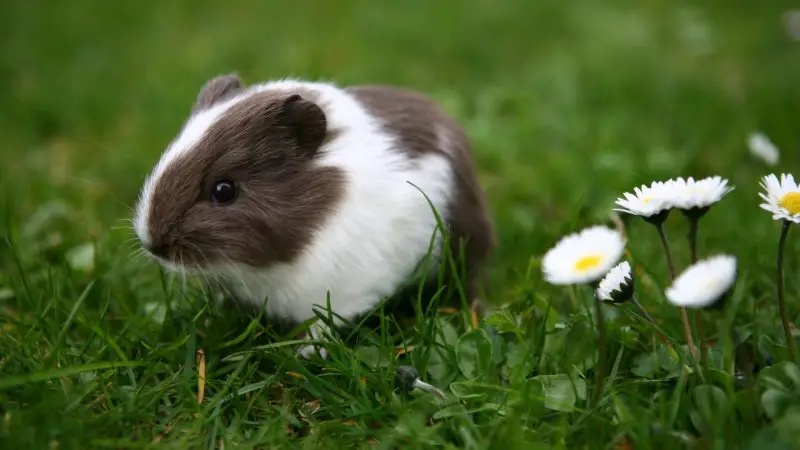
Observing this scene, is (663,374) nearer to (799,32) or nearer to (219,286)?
(219,286)

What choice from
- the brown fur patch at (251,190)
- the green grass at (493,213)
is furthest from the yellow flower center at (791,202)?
the brown fur patch at (251,190)

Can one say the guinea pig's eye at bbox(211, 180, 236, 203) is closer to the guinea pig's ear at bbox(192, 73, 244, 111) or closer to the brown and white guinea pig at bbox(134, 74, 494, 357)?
the brown and white guinea pig at bbox(134, 74, 494, 357)

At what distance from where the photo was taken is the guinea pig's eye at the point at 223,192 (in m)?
2.79

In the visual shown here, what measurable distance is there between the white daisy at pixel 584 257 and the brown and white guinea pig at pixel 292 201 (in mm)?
682

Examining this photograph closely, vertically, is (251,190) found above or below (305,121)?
below

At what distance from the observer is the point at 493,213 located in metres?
4.30

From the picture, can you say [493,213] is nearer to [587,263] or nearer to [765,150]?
Answer: [765,150]

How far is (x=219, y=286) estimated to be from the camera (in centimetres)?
300

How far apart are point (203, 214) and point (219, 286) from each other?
374 mm


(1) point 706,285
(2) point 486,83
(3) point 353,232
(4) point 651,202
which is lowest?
(2) point 486,83

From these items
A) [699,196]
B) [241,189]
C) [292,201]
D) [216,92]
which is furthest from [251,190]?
[699,196]

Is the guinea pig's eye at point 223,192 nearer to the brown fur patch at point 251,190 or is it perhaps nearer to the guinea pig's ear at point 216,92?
the brown fur patch at point 251,190

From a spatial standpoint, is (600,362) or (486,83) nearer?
(600,362)

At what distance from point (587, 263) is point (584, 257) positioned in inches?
1.4
